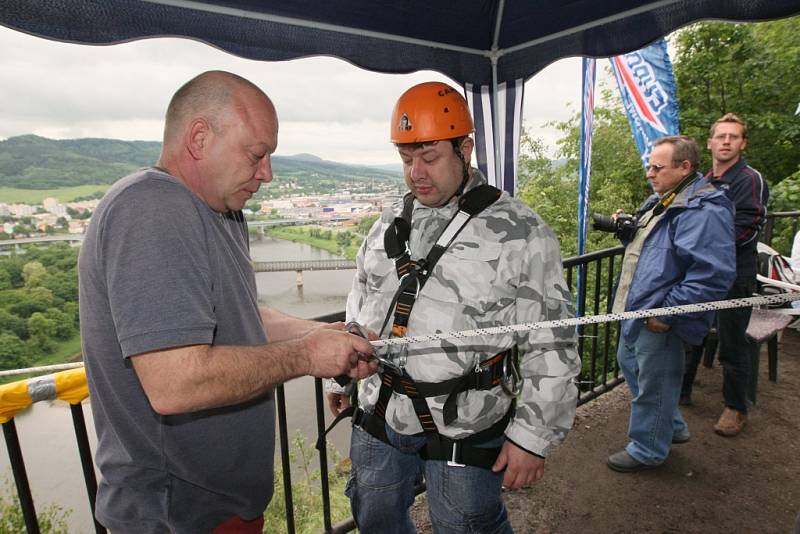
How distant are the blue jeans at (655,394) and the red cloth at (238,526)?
2.70 m

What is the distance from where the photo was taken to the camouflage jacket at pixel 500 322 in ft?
6.03

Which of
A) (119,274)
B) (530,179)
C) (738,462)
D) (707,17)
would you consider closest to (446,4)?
(707,17)

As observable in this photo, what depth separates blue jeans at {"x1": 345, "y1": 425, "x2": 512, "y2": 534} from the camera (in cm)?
187

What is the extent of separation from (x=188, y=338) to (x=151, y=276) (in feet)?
0.59

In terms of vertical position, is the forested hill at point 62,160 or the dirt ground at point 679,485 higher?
the forested hill at point 62,160

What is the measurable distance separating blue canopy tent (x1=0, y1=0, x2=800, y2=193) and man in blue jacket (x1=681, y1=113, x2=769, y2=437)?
1597 mm

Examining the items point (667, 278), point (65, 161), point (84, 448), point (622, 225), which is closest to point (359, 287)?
point (84, 448)

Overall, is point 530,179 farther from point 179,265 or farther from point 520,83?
point 179,265

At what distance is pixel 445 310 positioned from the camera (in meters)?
1.89

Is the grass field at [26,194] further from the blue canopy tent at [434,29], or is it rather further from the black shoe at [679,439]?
the black shoe at [679,439]

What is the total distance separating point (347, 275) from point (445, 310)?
226 ft

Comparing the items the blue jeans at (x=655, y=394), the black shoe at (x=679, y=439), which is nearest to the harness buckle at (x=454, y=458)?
the blue jeans at (x=655, y=394)

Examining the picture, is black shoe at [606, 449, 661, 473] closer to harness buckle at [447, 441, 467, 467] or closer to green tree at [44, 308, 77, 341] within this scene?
harness buckle at [447, 441, 467, 467]

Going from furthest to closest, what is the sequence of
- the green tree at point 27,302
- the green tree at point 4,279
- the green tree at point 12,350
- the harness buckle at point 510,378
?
the green tree at point 12,350, the green tree at point 4,279, the green tree at point 27,302, the harness buckle at point 510,378
